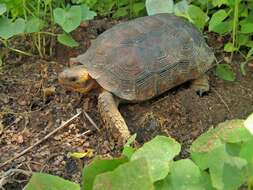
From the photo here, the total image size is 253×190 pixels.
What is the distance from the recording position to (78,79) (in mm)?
1862

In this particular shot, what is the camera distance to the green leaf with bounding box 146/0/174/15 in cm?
217

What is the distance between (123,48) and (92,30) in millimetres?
475

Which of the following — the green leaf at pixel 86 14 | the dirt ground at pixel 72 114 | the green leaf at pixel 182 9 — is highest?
the green leaf at pixel 86 14

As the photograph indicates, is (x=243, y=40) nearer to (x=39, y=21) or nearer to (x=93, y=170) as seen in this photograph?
(x=39, y=21)

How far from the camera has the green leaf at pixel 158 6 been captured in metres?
2.17

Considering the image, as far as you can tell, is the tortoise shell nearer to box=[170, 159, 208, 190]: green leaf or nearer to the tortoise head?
the tortoise head

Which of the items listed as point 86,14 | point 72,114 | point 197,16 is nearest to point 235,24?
point 197,16

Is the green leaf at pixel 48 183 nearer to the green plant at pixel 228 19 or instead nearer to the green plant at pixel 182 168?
the green plant at pixel 182 168

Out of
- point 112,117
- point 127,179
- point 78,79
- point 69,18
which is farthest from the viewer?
point 69,18

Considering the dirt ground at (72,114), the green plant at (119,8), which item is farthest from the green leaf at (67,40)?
the green plant at (119,8)

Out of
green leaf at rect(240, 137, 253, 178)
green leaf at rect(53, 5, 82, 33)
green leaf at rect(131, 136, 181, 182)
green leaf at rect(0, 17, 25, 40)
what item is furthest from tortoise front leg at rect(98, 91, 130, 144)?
green leaf at rect(240, 137, 253, 178)

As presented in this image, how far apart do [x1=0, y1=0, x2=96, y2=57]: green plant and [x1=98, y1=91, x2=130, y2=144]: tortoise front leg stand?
30 cm

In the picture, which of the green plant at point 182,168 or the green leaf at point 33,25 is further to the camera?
the green leaf at point 33,25

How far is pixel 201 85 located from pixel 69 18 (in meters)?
0.55
